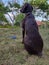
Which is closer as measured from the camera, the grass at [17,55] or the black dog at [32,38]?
the grass at [17,55]

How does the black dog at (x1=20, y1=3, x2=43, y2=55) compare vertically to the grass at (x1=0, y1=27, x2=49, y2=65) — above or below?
above

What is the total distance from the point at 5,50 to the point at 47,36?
186 centimetres

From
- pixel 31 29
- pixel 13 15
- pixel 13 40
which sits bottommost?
pixel 13 15

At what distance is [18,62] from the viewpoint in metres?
4.70

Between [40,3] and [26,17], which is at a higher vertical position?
[26,17]

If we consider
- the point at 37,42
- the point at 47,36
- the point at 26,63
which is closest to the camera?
the point at 26,63

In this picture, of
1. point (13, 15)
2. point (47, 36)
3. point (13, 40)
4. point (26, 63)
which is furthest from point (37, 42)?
point (13, 15)

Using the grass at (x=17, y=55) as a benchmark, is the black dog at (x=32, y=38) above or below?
above

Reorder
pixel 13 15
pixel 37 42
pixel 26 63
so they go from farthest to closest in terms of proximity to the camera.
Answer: pixel 13 15
pixel 37 42
pixel 26 63

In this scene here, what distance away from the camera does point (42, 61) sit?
15.7ft

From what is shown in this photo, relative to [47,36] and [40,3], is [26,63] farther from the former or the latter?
[40,3]

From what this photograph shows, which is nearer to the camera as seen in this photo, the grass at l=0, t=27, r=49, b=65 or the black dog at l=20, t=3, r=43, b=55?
the grass at l=0, t=27, r=49, b=65

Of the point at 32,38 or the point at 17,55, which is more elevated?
the point at 32,38

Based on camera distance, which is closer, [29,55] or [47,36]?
[29,55]
